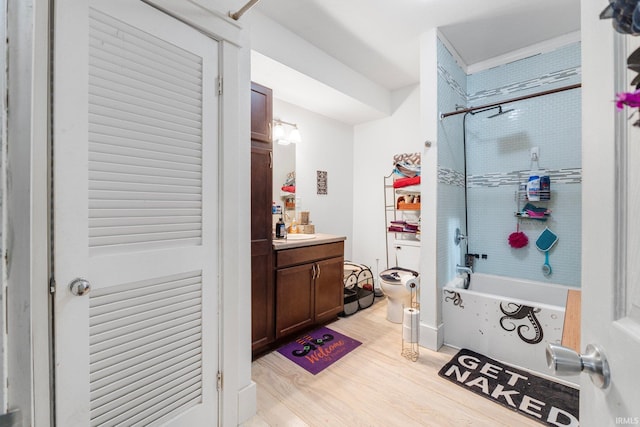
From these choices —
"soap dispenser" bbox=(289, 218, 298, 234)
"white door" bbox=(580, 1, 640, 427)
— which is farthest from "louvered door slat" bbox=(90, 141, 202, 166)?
"soap dispenser" bbox=(289, 218, 298, 234)

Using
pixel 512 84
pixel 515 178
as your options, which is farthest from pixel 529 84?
pixel 515 178

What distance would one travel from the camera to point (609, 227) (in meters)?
0.46

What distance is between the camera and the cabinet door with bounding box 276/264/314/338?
7.30ft

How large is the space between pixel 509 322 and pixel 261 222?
200 centimetres

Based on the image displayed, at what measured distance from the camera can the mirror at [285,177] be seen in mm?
2951

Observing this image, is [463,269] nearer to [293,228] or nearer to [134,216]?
[293,228]

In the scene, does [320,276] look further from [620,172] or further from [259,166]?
[620,172]

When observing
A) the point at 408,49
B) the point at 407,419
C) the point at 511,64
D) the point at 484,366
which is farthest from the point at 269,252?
the point at 511,64

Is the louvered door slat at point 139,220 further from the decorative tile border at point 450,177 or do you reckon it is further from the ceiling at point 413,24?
the decorative tile border at point 450,177

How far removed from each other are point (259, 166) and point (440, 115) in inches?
62.2

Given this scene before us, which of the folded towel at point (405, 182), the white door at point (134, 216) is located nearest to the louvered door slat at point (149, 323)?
the white door at point (134, 216)

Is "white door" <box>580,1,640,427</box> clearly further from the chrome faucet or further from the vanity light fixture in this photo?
the vanity light fixture

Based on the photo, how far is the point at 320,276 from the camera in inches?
101

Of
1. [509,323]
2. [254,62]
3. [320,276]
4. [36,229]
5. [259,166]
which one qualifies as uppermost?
[254,62]
